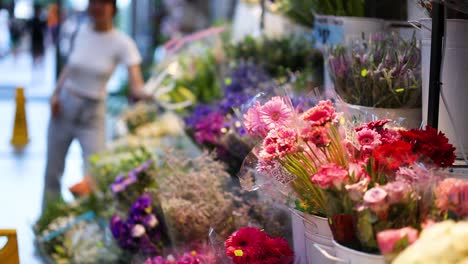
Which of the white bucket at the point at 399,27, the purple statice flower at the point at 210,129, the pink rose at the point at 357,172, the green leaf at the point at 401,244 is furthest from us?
the purple statice flower at the point at 210,129

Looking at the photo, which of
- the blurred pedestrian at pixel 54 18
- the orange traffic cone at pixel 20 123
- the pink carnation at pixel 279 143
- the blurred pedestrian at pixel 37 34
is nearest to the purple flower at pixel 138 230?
the pink carnation at pixel 279 143

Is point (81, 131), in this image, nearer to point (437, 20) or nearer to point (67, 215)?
point (67, 215)

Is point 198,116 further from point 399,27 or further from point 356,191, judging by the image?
point 356,191

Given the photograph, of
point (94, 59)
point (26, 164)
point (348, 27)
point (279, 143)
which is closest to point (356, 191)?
point (279, 143)

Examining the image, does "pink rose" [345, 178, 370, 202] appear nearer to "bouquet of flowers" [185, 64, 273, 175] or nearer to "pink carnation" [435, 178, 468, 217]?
"pink carnation" [435, 178, 468, 217]

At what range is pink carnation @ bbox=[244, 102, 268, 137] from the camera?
1.94 metres

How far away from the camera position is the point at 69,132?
4.88 m

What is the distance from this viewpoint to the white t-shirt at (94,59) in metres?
4.86

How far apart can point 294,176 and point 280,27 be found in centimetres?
306

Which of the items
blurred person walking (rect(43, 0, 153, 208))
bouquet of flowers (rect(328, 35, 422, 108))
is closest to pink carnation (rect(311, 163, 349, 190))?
bouquet of flowers (rect(328, 35, 422, 108))

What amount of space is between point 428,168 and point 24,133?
17.3ft

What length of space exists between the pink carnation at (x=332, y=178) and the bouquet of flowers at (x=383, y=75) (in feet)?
2.81

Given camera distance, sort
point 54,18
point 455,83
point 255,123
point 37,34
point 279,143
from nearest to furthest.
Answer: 1. point 279,143
2. point 255,123
3. point 455,83
4. point 54,18
5. point 37,34

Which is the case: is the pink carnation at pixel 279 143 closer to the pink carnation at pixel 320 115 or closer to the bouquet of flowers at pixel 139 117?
the pink carnation at pixel 320 115
